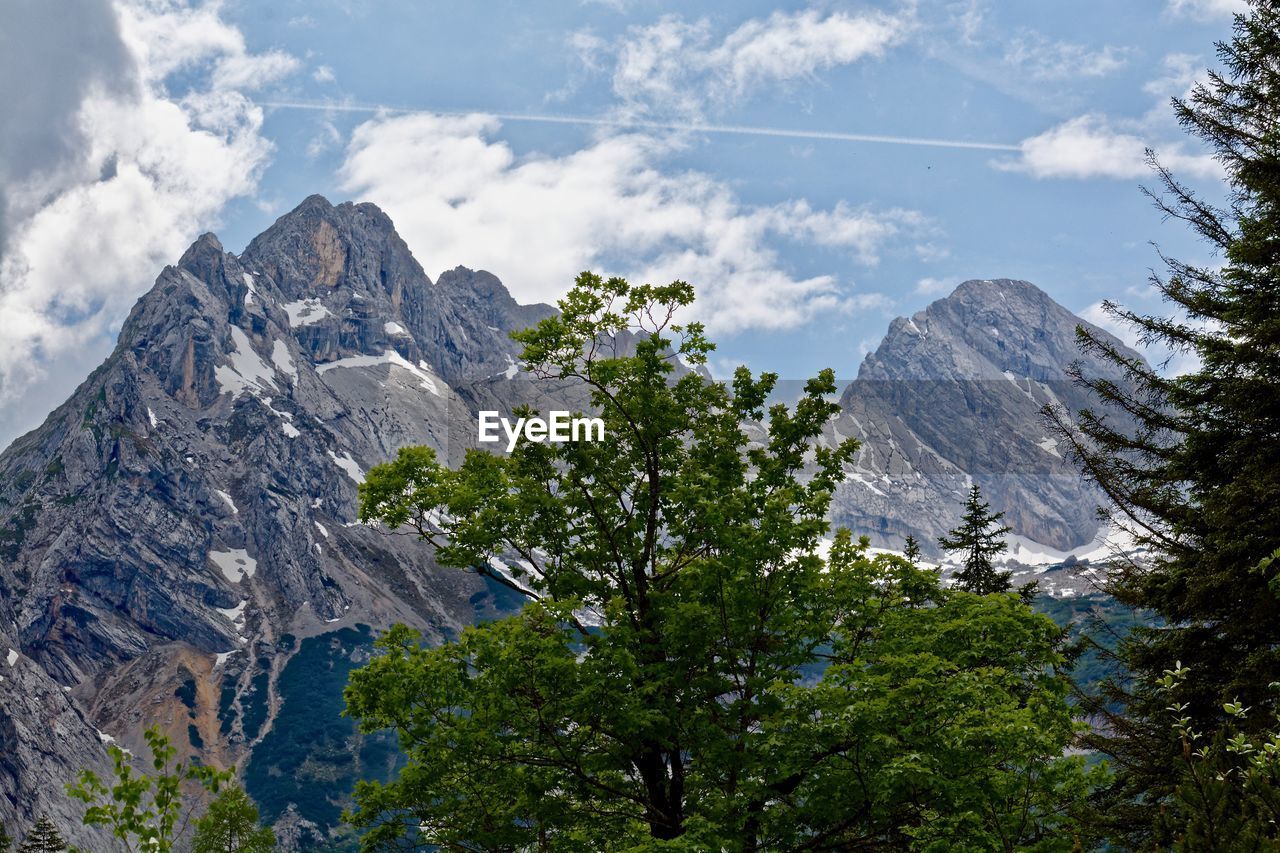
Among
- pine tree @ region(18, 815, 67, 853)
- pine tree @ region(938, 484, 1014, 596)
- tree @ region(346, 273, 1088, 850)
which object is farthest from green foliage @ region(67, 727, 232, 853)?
pine tree @ region(18, 815, 67, 853)

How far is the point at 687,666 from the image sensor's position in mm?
18453

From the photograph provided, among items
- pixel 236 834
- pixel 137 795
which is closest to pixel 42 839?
pixel 236 834

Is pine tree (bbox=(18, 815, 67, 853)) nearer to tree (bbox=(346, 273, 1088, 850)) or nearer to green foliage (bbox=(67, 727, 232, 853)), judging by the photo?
tree (bbox=(346, 273, 1088, 850))

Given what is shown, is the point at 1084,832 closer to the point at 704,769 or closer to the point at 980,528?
the point at 704,769

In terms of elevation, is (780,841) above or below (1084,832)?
below

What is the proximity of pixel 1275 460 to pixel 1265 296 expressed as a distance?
337 cm

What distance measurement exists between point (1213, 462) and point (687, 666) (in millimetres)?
11729

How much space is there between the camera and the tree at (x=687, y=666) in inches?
619

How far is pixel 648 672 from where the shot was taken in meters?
18.3

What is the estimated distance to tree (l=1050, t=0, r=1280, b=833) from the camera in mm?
18172

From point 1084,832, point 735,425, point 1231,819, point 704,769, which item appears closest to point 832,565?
point 735,425

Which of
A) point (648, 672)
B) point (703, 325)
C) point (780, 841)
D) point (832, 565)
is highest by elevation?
point (703, 325)

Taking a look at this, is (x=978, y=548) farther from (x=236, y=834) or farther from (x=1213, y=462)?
(x=236, y=834)

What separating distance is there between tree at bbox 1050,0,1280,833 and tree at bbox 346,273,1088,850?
3.31m
